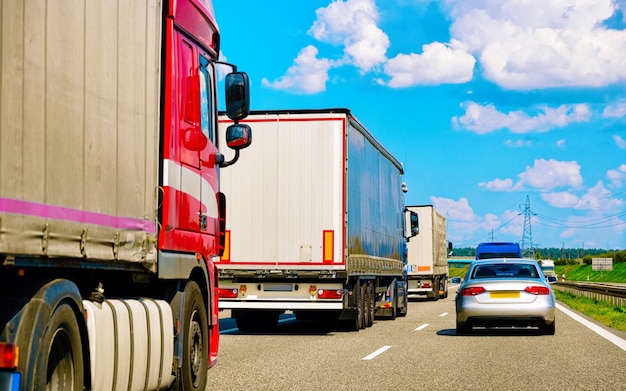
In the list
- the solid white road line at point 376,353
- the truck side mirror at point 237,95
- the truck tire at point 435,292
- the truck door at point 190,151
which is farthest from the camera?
the truck tire at point 435,292

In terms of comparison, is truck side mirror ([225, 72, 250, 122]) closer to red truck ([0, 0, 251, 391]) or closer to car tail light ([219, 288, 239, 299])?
red truck ([0, 0, 251, 391])

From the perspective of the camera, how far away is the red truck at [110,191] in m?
4.90

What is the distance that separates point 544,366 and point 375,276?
9170 millimetres

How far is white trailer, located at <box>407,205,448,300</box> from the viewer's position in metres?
38.8

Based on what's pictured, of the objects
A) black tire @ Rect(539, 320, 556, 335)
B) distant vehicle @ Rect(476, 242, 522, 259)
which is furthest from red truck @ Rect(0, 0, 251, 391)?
distant vehicle @ Rect(476, 242, 522, 259)

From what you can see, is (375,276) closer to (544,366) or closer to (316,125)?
(316,125)

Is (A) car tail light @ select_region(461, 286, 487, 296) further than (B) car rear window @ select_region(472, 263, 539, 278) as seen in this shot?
No

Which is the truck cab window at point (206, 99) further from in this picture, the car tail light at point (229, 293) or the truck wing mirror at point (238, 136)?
the car tail light at point (229, 293)

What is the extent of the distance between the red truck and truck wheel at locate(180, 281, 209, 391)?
0.06 feet

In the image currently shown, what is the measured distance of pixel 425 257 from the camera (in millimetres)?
38781

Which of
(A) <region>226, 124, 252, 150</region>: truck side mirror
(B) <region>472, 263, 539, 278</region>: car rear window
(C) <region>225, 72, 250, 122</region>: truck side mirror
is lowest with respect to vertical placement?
(B) <region>472, 263, 539, 278</region>: car rear window

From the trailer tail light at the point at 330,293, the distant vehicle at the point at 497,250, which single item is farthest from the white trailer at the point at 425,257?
the trailer tail light at the point at 330,293

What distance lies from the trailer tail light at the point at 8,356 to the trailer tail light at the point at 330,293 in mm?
13054

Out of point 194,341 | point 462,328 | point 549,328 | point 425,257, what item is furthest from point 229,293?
point 425,257
